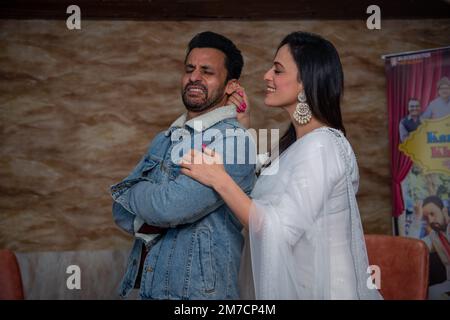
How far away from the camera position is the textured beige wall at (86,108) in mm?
3418

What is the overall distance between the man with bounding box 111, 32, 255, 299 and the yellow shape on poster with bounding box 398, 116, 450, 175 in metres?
1.87

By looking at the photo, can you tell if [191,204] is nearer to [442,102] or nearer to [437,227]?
[437,227]

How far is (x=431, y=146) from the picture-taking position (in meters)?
3.25

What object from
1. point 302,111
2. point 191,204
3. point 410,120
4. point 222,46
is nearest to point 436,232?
point 410,120

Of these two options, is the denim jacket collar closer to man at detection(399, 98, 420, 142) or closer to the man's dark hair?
the man's dark hair

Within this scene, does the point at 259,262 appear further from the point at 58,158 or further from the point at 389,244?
the point at 58,158

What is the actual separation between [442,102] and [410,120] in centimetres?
22

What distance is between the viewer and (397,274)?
2020 mm

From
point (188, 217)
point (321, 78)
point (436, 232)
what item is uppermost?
point (321, 78)

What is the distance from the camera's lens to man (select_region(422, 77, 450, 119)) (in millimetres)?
3234

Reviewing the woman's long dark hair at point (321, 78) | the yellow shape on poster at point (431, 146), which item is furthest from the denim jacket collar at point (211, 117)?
the yellow shape on poster at point (431, 146)

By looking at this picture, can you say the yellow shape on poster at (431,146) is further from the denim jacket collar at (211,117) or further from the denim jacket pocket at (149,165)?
the denim jacket pocket at (149,165)
